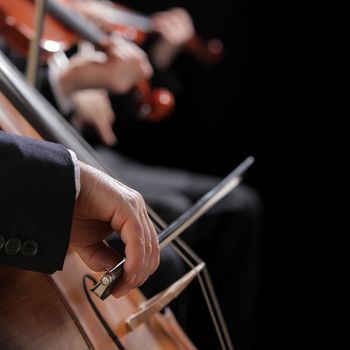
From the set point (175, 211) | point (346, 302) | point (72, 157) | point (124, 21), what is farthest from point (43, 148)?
point (346, 302)

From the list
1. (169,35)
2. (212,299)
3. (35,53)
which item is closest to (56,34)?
(35,53)

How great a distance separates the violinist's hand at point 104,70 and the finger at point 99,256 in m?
0.70

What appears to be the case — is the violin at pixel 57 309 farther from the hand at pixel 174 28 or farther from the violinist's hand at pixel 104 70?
the hand at pixel 174 28

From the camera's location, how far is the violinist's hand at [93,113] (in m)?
1.13

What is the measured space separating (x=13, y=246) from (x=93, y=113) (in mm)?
733

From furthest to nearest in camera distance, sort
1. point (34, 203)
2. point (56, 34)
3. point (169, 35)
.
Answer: point (169, 35)
point (56, 34)
point (34, 203)

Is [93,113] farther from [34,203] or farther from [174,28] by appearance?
[34,203]

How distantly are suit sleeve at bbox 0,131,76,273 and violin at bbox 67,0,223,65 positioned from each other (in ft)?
2.82

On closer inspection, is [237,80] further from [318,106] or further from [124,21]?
[124,21]

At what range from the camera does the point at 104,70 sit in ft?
3.74

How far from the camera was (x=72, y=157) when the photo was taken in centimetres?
43

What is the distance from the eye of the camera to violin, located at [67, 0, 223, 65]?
1312 millimetres

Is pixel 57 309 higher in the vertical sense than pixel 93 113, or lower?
higher

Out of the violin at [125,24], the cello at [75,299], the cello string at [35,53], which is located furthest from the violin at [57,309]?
the violin at [125,24]
